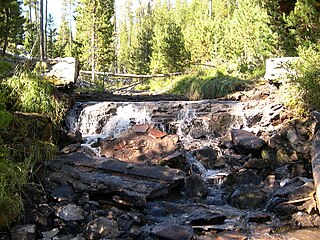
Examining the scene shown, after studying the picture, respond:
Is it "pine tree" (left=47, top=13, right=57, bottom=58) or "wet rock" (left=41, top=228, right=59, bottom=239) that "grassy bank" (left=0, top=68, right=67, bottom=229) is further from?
"pine tree" (left=47, top=13, right=57, bottom=58)

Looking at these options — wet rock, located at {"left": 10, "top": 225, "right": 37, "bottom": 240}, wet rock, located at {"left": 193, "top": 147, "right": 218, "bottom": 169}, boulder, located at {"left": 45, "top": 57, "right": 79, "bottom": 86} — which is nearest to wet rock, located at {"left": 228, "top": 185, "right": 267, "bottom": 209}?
wet rock, located at {"left": 193, "top": 147, "right": 218, "bottom": 169}

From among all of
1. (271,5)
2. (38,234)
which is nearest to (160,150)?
(38,234)

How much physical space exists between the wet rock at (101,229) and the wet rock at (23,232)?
672mm

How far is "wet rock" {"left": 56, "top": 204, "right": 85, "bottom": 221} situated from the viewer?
5.13 metres

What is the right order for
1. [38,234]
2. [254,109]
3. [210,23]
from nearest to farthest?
[38,234]
[254,109]
[210,23]

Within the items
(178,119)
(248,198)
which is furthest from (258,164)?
(178,119)

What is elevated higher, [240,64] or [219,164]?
[240,64]

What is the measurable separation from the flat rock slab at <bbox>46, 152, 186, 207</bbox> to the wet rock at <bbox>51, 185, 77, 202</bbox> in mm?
97

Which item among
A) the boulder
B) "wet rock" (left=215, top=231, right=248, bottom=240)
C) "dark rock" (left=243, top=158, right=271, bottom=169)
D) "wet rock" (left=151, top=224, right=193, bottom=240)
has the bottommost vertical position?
"wet rock" (left=215, top=231, right=248, bottom=240)

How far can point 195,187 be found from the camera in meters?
6.83

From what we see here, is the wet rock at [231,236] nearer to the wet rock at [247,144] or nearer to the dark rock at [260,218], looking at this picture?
the dark rock at [260,218]

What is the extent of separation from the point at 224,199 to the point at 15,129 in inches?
160

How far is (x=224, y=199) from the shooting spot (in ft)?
21.7

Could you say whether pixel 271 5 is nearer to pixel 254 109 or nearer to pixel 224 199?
pixel 254 109
